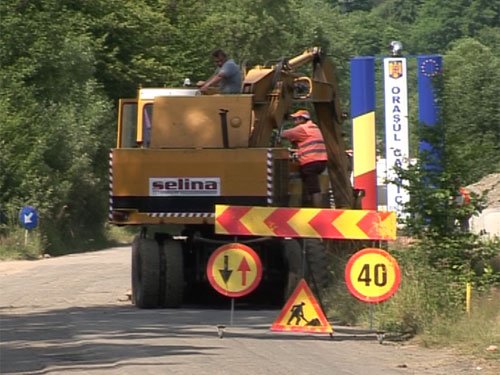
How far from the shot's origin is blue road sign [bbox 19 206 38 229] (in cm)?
3600

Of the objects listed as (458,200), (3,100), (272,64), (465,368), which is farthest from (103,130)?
(465,368)

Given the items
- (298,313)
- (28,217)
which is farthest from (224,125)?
(28,217)

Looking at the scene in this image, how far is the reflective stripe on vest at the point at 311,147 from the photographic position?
19625 mm

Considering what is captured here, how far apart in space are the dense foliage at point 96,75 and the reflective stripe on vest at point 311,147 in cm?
238

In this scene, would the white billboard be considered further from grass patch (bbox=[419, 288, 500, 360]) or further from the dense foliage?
grass patch (bbox=[419, 288, 500, 360])

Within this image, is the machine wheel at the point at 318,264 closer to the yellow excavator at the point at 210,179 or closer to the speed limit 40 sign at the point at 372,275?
the yellow excavator at the point at 210,179

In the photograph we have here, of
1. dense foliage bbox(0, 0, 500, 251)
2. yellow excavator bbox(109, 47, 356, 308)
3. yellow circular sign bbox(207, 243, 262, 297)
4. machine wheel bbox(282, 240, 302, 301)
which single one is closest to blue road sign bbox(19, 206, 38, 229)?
dense foliage bbox(0, 0, 500, 251)

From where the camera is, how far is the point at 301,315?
14758 mm

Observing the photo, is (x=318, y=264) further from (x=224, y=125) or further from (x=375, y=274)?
(x=375, y=274)

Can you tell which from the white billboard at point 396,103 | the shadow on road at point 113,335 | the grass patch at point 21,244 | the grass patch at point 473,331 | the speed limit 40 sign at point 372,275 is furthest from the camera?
the grass patch at point 21,244

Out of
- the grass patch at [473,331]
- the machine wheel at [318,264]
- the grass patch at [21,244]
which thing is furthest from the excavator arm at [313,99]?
the grass patch at [21,244]

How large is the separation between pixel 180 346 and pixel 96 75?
41.1m

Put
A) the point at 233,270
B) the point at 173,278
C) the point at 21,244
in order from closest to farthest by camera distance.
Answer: the point at 233,270
the point at 173,278
the point at 21,244

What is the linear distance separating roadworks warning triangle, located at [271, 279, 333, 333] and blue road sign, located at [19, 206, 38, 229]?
2205cm
